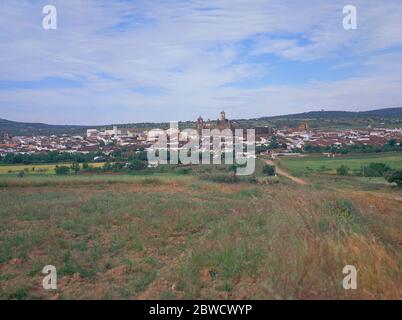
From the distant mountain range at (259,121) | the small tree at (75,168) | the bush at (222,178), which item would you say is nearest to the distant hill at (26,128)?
the distant mountain range at (259,121)

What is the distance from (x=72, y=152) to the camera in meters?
27.5

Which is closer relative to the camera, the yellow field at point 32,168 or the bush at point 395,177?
the bush at point 395,177

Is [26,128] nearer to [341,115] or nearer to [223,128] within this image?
[223,128]

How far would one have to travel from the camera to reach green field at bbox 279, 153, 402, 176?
2181 cm

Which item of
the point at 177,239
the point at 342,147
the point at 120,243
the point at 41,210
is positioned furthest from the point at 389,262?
the point at 342,147

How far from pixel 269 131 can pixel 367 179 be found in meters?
11.9

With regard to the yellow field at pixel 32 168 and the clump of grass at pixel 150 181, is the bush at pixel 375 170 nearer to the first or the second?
the clump of grass at pixel 150 181

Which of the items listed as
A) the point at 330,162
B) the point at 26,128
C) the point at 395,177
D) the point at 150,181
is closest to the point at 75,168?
the point at 150,181

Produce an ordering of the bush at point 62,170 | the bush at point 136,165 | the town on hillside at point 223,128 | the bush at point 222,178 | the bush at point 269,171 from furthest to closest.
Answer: the town on hillside at point 223,128
the bush at point 136,165
the bush at point 62,170
the bush at point 269,171
the bush at point 222,178

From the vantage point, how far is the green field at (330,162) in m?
21.8

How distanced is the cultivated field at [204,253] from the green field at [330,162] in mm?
13186

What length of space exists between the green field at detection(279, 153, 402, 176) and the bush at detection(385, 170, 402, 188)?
2.95 m

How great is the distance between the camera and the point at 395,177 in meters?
17.8

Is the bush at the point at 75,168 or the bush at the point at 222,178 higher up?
the bush at the point at 75,168
